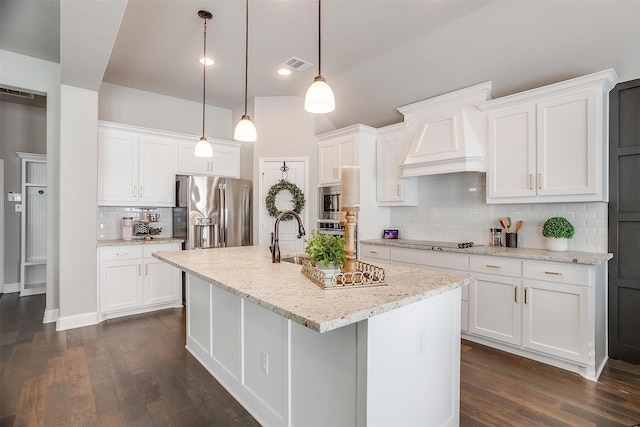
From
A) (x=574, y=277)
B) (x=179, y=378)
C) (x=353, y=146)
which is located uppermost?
(x=353, y=146)

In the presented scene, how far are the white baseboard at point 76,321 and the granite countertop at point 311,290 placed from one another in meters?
2.14

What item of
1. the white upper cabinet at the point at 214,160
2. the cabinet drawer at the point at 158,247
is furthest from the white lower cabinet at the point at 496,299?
the white upper cabinet at the point at 214,160

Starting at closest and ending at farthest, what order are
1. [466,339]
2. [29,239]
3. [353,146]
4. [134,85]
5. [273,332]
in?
[273,332]
[466,339]
[353,146]
[134,85]
[29,239]

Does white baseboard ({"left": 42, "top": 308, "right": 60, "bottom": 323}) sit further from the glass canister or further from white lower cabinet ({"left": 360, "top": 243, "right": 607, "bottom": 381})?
the glass canister

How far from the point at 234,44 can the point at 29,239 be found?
14.9 ft

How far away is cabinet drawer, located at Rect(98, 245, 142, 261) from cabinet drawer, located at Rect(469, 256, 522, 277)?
3.81 metres

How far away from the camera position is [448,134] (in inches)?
144

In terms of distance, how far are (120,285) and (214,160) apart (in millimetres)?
2174

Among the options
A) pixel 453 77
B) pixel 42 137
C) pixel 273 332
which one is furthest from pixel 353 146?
pixel 42 137

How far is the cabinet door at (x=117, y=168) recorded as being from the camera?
13.9 feet

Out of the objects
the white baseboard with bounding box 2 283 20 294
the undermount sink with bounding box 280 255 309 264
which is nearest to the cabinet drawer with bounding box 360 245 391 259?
the undermount sink with bounding box 280 255 309 264

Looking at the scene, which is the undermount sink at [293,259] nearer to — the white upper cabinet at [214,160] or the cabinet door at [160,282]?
the cabinet door at [160,282]

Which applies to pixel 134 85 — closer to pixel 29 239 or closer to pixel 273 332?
pixel 29 239

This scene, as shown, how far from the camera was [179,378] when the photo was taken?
2609mm
